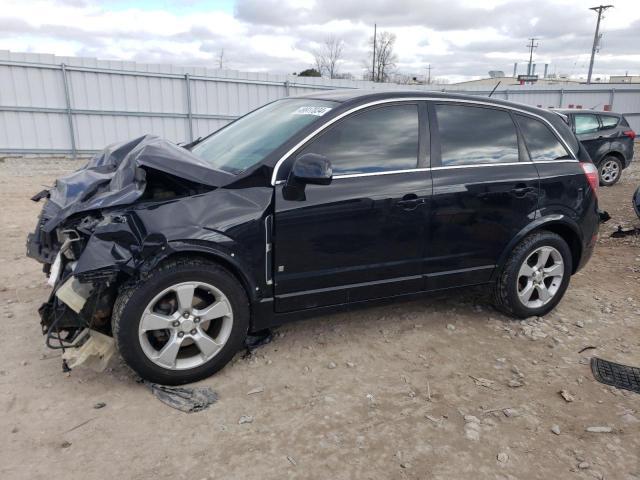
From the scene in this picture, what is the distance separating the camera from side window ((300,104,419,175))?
11.0 feet

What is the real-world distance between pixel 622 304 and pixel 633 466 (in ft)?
8.42

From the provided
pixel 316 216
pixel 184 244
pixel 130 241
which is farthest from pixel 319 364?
pixel 130 241

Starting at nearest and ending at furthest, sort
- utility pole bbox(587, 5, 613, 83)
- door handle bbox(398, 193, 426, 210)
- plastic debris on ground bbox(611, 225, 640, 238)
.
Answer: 1. door handle bbox(398, 193, 426, 210)
2. plastic debris on ground bbox(611, 225, 640, 238)
3. utility pole bbox(587, 5, 613, 83)

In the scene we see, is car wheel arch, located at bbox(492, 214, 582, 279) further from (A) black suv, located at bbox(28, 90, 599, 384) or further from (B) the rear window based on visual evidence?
(B) the rear window

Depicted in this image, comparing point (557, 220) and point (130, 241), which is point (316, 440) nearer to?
point (130, 241)

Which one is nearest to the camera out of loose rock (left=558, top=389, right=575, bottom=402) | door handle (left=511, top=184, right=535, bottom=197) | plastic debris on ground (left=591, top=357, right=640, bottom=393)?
loose rock (left=558, top=389, right=575, bottom=402)

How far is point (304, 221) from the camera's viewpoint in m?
3.19

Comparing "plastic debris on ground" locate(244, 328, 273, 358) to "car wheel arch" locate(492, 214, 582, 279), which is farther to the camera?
"car wheel arch" locate(492, 214, 582, 279)

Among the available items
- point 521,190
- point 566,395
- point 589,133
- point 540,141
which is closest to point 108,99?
point 589,133

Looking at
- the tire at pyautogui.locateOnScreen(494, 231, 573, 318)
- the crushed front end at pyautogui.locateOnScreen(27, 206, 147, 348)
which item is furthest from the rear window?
the crushed front end at pyautogui.locateOnScreen(27, 206, 147, 348)

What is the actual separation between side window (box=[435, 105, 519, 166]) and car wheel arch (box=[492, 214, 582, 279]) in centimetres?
58

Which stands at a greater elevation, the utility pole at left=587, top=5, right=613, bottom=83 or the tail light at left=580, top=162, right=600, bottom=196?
the utility pole at left=587, top=5, right=613, bottom=83

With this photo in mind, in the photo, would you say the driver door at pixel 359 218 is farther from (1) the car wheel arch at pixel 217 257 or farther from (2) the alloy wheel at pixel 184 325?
(2) the alloy wheel at pixel 184 325

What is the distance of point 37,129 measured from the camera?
13000 millimetres
